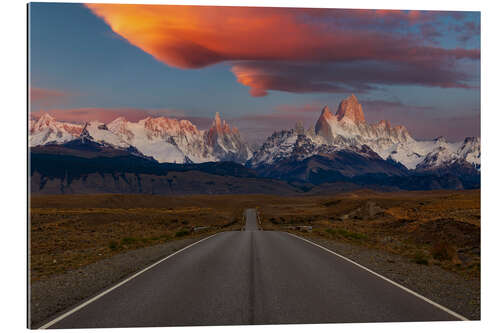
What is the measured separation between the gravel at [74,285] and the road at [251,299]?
0.71 meters

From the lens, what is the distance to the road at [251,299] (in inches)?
423

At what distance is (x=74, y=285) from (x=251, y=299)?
6.15 metres

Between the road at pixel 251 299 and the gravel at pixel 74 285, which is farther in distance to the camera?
the gravel at pixel 74 285

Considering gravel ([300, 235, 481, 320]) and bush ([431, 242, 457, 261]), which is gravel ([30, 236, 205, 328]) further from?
bush ([431, 242, 457, 261])

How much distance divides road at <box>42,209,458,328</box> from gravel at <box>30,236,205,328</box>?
0.71m

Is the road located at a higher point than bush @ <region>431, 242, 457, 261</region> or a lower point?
higher

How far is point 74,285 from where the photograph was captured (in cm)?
1496

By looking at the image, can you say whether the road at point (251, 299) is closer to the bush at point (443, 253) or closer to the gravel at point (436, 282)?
the gravel at point (436, 282)

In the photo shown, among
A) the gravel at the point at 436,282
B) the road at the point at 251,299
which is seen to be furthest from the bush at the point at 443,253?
the road at the point at 251,299

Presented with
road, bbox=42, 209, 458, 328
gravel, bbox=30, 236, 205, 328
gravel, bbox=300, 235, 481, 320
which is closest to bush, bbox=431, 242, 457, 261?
gravel, bbox=300, 235, 481, 320

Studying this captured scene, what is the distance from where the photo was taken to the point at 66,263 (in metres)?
23.1

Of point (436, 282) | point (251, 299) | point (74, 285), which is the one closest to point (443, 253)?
point (436, 282)

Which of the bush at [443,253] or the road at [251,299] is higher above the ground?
the road at [251,299]

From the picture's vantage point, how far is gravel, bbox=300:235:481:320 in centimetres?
1216
